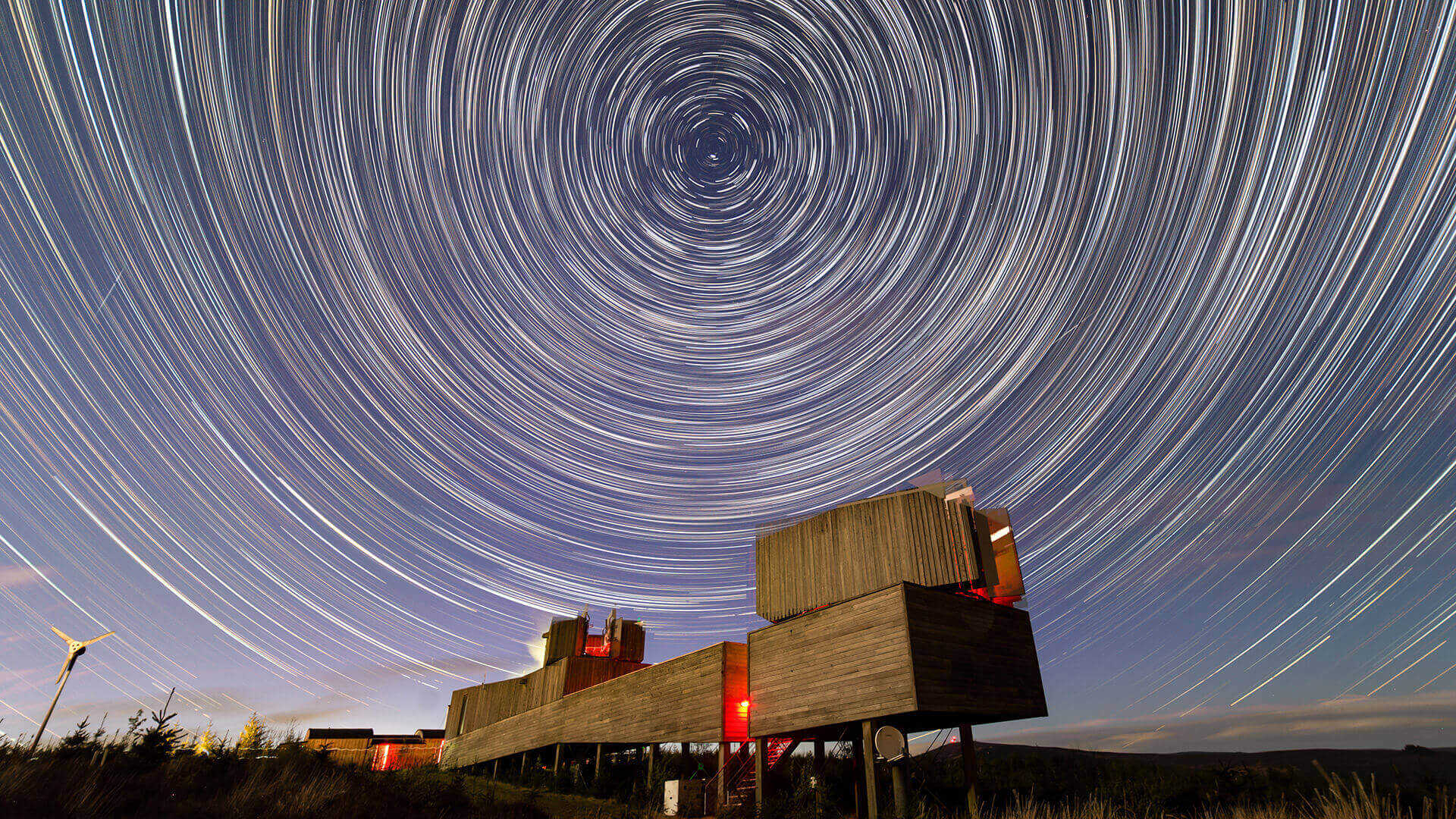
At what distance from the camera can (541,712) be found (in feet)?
118

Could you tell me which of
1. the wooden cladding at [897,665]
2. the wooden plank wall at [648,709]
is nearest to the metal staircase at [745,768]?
the wooden plank wall at [648,709]

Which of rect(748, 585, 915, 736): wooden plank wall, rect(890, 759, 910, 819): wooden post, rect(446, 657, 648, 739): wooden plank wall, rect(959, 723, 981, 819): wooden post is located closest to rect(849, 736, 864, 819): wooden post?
rect(890, 759, 910, 819): wooden post

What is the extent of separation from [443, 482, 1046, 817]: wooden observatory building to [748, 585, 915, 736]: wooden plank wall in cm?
Answer: 4

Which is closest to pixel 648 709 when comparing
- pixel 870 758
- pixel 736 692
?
pixel 736 692

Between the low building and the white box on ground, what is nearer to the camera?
the white box on ground

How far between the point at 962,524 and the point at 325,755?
2441cm

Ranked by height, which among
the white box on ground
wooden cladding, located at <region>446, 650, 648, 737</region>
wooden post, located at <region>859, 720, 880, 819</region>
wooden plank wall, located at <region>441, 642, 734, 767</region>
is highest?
wooden cladding, located at <region>446, 650, 648, 737</region>

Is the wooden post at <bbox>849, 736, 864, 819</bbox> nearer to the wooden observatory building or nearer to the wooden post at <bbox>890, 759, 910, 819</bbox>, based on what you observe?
the wooden observatory building

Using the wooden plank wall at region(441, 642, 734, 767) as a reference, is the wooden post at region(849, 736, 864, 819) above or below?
below

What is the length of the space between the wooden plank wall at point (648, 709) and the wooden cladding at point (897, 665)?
1.97 meters

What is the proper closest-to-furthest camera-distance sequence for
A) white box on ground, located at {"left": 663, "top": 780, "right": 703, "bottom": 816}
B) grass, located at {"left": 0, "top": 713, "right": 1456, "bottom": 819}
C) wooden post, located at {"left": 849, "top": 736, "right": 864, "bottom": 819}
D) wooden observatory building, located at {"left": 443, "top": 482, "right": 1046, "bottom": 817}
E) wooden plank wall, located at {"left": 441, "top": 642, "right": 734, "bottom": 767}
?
grass, located at {"left": 0, "top": 713, "right": 1456, "bottom": 819} → wooden observatory building, located at {"left": 443, "top": 482, "right": 1046, "bottom": 817} → wooden post, located at {"left": 849, "top": 736, "right": 864, "bottom": 819} → white box on ground, located at {"left": 663, "top": 780, "right": 703, "bottom": 816} → wooden plank wall, located at {"left": 441, "top": 642, "right": 734, "bottom": 767}

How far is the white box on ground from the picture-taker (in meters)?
21.7

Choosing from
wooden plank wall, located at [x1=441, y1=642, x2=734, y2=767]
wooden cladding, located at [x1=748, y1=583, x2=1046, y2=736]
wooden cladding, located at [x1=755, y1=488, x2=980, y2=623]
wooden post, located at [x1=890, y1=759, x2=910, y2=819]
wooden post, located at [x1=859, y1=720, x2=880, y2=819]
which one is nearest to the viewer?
wooden cladding, located at [x1=748, y1=583, x2=1046, y2=736]

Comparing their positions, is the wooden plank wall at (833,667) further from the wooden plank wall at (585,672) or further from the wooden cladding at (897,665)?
the wooden plank wall at (585,672)
